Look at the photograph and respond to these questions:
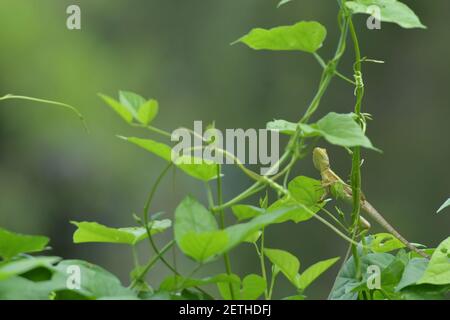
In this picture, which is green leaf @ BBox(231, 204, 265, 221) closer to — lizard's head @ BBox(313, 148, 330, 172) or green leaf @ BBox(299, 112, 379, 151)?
green leaf @ BBox(299, 112, 379, 151)

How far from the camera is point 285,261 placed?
51 cm

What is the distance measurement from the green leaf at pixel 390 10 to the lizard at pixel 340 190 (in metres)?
0.13

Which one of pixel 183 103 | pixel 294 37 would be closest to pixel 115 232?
pixel 294 37

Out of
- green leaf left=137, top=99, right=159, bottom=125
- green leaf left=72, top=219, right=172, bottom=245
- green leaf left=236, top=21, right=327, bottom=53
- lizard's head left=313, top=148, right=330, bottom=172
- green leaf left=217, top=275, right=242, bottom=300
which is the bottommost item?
green leaf left=217, top=275, right=242, bottom=300

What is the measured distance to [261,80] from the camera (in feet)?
18.0

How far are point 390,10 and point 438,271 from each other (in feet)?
0.51

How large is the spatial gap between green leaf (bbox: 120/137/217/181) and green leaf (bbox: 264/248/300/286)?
0.08m

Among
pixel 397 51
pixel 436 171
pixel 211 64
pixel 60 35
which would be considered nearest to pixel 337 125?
pixel 436 171

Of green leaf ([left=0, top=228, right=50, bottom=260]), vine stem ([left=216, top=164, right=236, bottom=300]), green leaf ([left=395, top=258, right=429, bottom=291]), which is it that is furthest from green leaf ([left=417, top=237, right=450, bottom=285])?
green leaf ([left=0, top=228, right=50, bottom=260])

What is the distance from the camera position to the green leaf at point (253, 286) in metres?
0.45

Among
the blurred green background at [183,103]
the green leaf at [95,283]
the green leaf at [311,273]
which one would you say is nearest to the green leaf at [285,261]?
the green leaf at [311,273]

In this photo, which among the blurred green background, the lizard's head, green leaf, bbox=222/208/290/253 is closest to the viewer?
green leaf, bbox=222/208/290/253

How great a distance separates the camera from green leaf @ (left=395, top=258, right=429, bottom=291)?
0.47 metres
